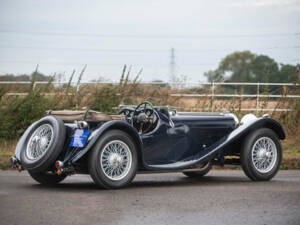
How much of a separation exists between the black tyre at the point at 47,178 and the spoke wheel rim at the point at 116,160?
1.25 metres

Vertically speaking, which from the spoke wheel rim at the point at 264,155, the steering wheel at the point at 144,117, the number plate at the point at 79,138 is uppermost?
the steering wheel at the point at 144,117

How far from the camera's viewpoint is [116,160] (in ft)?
26.4

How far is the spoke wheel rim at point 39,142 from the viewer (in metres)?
8.16

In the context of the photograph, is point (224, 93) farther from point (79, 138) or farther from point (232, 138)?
point (79, 138)

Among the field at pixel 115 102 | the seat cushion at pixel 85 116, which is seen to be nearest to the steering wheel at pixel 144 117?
the seat cushion at pixel 85 116

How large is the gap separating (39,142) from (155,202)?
2.28m

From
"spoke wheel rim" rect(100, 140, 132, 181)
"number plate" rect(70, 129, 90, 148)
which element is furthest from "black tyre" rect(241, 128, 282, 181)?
"number plate" rect(70, 129, 90, 148)

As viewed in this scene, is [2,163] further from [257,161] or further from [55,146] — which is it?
[257,161]

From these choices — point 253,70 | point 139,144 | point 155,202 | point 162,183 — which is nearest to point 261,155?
point 162,183

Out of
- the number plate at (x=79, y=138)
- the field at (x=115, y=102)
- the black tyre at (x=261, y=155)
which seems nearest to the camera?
the number plate at (x=79, y=138)

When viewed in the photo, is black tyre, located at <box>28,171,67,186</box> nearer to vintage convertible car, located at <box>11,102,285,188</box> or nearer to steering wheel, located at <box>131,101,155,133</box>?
vintage convertible car, located at <box>11,102,285,188</box>

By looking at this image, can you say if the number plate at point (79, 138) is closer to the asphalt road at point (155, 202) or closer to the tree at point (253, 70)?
the asphalt road at point (155, 202)

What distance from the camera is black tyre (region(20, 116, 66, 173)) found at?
7.80 m

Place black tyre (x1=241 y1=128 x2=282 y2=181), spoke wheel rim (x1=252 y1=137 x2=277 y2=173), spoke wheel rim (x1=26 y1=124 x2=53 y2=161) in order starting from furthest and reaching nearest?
spoke wheel rim (x1=252 y1=137 x2=277 y2=173) < black tyre (x1=241 y1=128 x2=282 y2=181) < spoke wheel rim (x1=26 y1=124 x2=53 y2=161)
